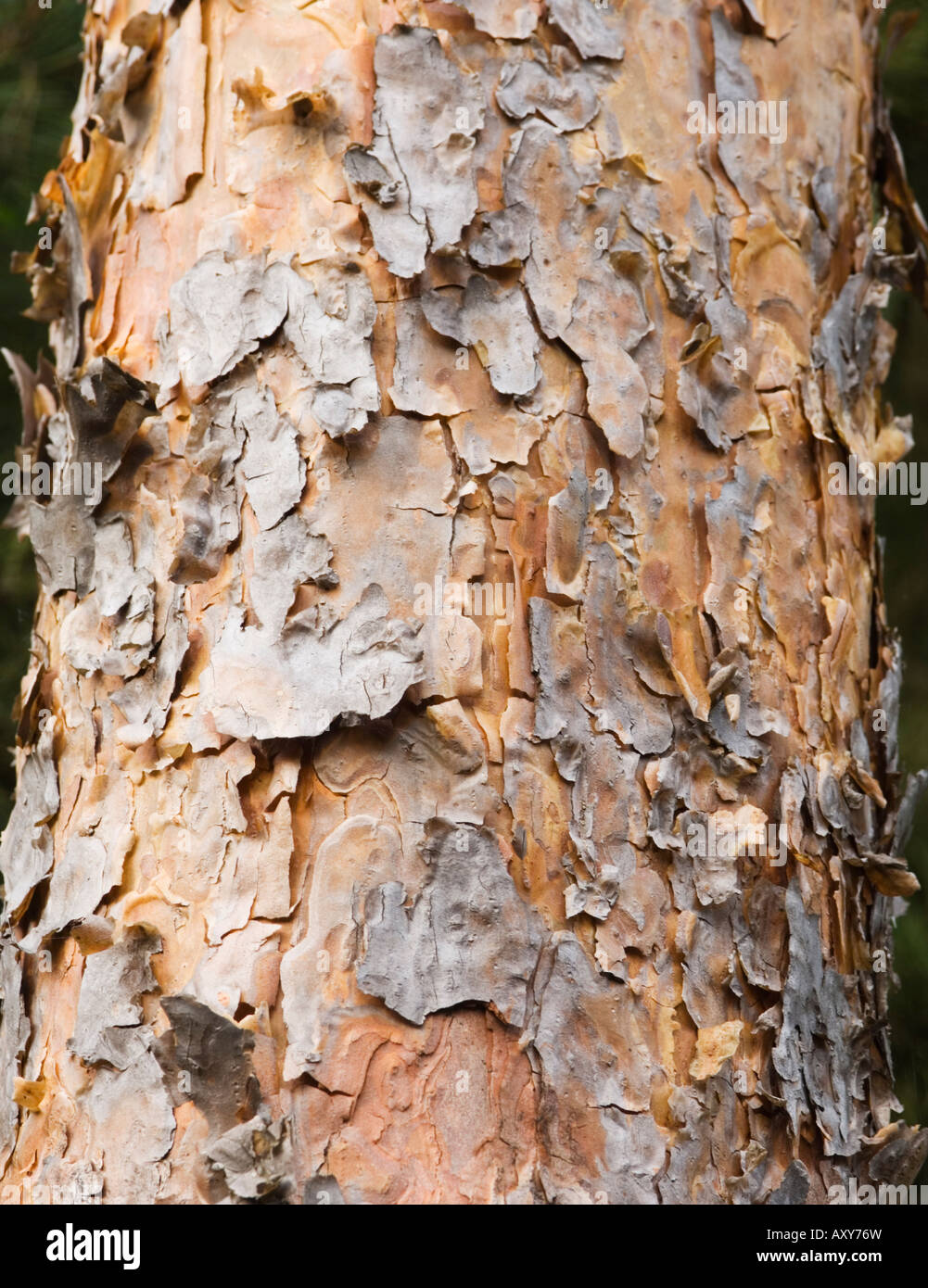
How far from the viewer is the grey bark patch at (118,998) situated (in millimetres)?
700

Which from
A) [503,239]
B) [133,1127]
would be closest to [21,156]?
[503,239]

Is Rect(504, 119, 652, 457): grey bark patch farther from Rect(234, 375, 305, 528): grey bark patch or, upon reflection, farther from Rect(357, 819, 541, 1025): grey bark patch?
Result: Rect(357, 819, 541, 1025): grey bark patch

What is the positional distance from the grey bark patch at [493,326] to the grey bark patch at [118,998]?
16.9 inches

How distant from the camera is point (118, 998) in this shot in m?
0.70

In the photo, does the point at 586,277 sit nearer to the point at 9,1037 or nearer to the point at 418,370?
the point at 418,370

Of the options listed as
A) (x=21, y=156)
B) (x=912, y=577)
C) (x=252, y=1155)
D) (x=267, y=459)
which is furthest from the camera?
(x=912, y=577)

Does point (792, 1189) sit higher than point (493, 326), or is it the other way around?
point (493, 326)

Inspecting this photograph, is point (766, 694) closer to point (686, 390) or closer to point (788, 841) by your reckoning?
point (788, 841)

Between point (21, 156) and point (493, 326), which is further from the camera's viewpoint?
point (21, 156)

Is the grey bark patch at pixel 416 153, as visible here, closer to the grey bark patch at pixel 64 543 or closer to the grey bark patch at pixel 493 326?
the grey bark patch at pixel 493 326

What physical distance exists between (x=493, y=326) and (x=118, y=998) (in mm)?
496

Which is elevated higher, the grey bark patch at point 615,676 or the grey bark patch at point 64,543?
the grey bark patch at point 64,543

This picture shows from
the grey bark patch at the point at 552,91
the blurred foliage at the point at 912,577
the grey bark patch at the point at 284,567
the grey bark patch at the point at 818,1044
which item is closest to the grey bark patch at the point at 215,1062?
the grey bark patch at the point at 284,567
